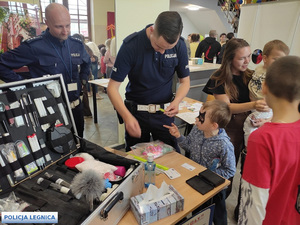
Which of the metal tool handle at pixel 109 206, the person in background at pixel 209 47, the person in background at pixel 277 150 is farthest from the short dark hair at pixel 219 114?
the person in background at pixel 209 47

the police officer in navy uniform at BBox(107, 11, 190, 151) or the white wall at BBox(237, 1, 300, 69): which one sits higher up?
the white wall at BBox(237, 1, 300, 69)

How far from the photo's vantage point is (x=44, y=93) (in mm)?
1170

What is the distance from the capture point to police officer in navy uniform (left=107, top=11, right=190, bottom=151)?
4.75ft

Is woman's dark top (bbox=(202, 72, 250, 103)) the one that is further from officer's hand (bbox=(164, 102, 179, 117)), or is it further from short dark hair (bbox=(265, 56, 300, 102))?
short dark hair (bbox=(265, 56, 300, 102))

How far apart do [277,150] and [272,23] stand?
3298 millimetres

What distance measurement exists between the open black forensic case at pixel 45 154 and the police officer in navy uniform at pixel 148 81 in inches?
A: 14.0

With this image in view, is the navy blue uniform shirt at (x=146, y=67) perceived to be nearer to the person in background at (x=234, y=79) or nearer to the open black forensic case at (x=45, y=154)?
the person in background at (x=234, y=79)

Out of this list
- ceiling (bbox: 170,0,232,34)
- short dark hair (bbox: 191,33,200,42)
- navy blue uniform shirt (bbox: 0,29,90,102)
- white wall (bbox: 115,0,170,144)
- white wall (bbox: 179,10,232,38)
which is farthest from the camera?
white wall (bbox: 179,10,232,38)

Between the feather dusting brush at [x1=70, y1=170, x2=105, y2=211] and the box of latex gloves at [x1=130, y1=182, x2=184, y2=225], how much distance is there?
0.62 ft

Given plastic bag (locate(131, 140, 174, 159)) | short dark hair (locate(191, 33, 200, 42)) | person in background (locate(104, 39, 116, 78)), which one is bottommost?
plastic bag (locate(131, 140, 174, 159))

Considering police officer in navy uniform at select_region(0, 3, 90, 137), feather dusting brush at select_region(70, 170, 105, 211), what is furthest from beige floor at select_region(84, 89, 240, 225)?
feather dusting brush at select_region(70, 170, 105, 211)

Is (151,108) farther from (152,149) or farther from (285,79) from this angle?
(285,79)

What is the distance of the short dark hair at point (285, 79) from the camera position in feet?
2.62

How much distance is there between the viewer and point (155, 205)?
3.08ft
